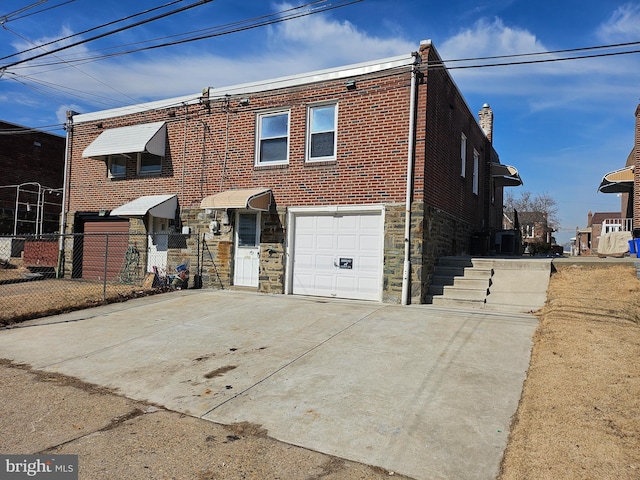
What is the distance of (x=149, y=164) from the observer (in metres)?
13.4

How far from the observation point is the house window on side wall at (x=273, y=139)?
437 inches

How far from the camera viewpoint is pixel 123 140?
12.9 metres

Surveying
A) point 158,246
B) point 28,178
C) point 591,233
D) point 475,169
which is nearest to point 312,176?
point 158,246

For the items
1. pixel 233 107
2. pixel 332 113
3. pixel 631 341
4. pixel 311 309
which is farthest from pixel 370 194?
pixel 631 341

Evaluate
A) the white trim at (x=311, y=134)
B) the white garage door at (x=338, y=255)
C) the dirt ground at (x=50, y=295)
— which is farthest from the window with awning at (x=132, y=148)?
the white garage door at (x=338, y=255)

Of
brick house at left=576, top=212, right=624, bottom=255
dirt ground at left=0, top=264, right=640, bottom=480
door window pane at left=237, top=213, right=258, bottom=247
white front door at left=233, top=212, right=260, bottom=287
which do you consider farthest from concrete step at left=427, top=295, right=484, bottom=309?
brick house at left=576, top=212, right=624, bottom=255

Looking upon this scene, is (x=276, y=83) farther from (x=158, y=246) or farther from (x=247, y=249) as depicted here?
(x=158, y=246)

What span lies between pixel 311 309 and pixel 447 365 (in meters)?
3.86

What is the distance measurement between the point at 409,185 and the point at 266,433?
6.78 meters

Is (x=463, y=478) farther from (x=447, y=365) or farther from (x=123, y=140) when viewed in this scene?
(x=123, y=140)

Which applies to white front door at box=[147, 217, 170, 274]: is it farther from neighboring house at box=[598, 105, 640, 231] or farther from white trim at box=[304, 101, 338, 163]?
neighboring house at box=[598, 105, 640, 231]

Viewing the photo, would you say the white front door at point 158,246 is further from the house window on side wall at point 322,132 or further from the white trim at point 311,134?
the house window on side wall at point 322,132

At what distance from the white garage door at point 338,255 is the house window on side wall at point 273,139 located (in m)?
1.76

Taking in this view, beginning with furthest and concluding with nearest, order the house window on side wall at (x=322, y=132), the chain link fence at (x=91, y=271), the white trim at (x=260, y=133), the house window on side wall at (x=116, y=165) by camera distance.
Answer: the house window on side wall at (x=116, y=165) < the white trim at (x=260, y=133) < the house window on side wall at (x=322, y=132) < the chain link fence at (x=91, y=271)
